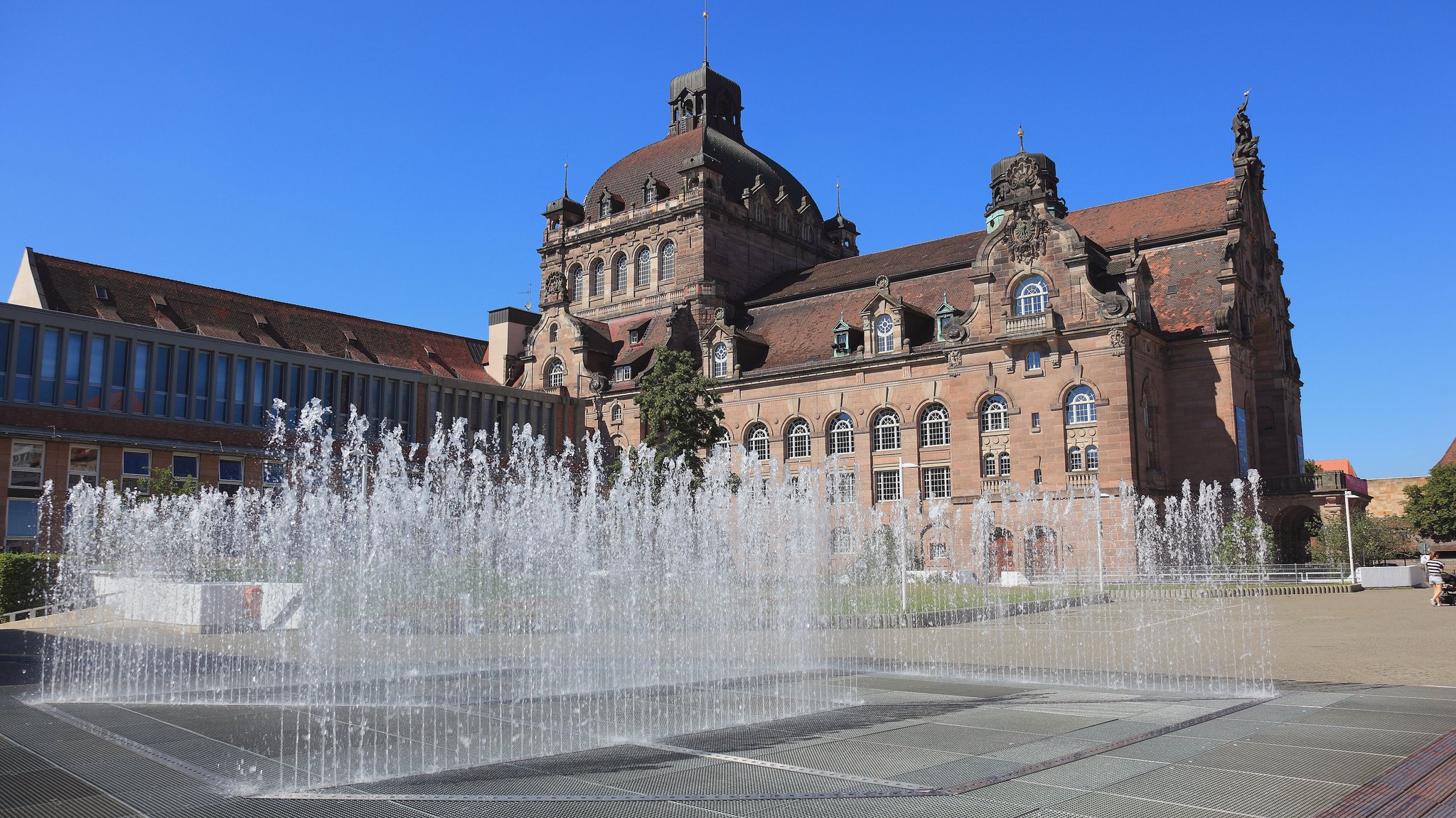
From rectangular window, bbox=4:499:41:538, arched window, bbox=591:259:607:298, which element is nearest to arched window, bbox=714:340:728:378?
arched window, bbox=591:259:607:298

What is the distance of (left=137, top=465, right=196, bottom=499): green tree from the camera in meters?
36.8

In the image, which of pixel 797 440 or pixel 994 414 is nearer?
pixel 994 414

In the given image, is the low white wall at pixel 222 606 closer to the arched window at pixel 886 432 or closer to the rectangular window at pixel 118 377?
the rectangular window at pixel 118 377

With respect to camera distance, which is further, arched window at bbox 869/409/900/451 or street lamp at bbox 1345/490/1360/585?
arched window at bbox 869/409/900/451

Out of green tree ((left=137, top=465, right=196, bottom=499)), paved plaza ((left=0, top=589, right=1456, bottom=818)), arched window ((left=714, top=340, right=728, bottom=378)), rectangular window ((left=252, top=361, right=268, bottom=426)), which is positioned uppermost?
arched window ((left=714, top=340, right=728, bottom=378))

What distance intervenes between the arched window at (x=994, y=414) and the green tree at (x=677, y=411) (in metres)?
14.7

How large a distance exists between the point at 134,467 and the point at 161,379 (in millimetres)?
4352

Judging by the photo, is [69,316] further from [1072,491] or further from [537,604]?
[1072,491]

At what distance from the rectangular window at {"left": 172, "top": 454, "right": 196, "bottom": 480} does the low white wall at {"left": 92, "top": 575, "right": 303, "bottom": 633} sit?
19.0m

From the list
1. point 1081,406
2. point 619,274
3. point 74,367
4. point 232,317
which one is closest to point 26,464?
point 74,367

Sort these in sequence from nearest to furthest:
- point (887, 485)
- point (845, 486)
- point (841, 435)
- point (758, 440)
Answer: point (887, 485)
point (845, 486)
point (841, 435)
point (758, 440)

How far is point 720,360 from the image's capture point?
59562 millimetres

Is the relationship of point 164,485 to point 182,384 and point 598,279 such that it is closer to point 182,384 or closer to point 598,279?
point 182,384

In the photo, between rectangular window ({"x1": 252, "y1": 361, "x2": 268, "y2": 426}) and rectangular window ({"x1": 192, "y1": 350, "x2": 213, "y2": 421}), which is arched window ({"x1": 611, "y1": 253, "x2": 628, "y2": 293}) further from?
rectangular window ({"x1": 192, "y1": 350, "x2": 213, "y2": 421})
